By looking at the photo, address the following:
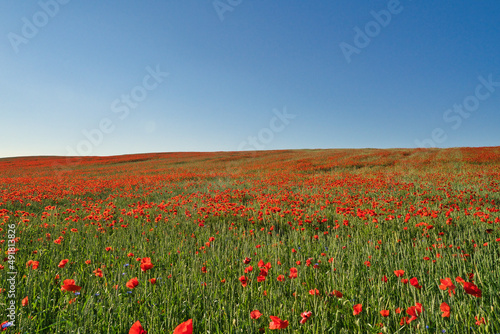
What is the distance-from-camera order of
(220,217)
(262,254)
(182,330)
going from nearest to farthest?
(182,330)
(262,254)
(220,217)

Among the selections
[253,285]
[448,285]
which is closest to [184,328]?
[253,285]

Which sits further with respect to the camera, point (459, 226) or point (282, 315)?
point (459, 226)

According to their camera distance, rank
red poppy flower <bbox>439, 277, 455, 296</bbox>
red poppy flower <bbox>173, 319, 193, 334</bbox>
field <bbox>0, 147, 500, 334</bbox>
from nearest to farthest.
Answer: red poppy flower <bbox>173, 319, 193, 334</bbox> → red poppy flower <bbox>439, 277, 455, 296</bbox> → field <bbox>0, 147, 500, 334</bbox>

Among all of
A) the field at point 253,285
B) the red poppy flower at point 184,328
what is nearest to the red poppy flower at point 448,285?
the field at point 253,285

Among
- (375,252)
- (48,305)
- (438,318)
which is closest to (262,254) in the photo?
(375,252)

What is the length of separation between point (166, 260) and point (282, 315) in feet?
6.34

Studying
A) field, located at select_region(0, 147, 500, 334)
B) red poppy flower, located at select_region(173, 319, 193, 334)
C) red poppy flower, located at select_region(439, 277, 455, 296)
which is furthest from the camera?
field, located at select_region(0, 147, 500, 334)

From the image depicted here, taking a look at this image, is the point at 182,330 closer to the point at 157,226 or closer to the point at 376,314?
the point at 376,314

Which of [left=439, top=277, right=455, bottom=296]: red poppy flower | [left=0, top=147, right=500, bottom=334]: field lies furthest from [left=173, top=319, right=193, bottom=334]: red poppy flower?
[left=439, top=277, right=455, bottom=296]: red poppy flower

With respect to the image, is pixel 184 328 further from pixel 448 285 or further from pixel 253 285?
pixel 448 285

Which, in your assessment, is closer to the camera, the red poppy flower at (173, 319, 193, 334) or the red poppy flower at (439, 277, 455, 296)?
the red poppy flower at (173, 319, 193, 334)

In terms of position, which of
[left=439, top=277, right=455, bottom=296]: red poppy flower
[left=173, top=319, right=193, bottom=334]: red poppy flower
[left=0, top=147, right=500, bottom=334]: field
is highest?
[left=173, top=319, right=193, bottom=334]: red poppy flower

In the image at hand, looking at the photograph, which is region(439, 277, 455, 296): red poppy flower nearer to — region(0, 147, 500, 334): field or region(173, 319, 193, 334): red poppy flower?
region(0, 147, 500, 334): field

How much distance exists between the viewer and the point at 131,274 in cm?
272
